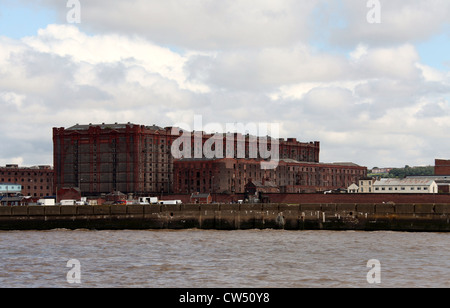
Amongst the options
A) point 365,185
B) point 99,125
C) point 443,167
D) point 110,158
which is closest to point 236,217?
point 365,185

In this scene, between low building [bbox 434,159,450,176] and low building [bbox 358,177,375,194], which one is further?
low building [bbox 434,159,450,176]

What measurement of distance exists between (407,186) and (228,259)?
4082 inches

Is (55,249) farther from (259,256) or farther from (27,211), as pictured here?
(27,211)

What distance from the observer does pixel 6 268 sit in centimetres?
3991

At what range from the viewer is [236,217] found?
7281cm

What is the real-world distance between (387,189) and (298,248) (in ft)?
313

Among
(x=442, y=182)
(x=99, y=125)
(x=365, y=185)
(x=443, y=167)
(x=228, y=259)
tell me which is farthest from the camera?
(x=99, y=125)

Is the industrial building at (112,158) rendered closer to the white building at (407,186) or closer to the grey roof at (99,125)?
the grey roof at (99,125)

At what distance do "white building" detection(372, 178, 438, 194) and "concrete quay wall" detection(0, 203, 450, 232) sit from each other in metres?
67.7

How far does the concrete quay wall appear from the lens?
68.6 m

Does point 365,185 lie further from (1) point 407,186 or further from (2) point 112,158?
(2) point 112,158

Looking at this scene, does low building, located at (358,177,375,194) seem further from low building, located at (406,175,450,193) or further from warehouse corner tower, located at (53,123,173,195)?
warehouse corner tower, located at (53,123,173,195)

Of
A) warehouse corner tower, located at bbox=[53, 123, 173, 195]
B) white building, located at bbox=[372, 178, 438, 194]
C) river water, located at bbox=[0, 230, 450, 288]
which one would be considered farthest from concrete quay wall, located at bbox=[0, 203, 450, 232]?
warehouse corner tower, located at bbox=[53, 123, 173, 195]
